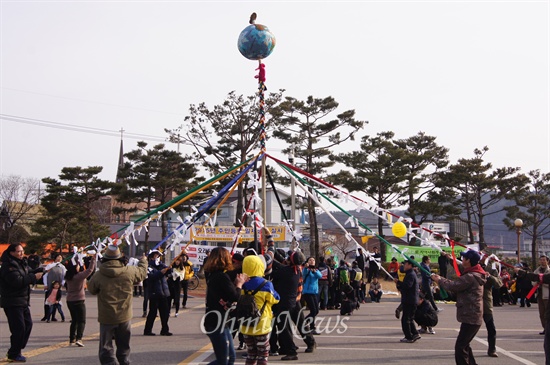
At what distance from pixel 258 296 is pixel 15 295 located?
12.8 feet

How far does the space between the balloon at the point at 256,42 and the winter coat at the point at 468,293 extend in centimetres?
576

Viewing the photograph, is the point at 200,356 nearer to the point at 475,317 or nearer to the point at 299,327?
the point at 299,327

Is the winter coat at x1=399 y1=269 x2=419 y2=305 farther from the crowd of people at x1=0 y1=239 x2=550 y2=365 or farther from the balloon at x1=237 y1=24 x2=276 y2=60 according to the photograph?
the balloon at x1=237 y1=24 x2=276 y2=60

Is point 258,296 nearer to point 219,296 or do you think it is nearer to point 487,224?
point 219,296

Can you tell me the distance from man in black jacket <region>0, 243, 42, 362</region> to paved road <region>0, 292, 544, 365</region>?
305 millimetres

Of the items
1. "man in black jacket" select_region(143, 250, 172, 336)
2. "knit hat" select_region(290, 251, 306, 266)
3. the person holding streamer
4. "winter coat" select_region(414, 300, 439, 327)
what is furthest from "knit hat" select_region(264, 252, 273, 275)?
"winter coat" select_region(414, 300, 439, 327)

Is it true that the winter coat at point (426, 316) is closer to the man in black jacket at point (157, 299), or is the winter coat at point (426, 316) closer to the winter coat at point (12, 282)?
the man in black jacket at point (157, 299)

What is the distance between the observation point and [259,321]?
6914 mm

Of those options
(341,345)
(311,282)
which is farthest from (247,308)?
(311,282)

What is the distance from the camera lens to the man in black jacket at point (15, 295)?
8.62 m

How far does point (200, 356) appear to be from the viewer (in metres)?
9.10

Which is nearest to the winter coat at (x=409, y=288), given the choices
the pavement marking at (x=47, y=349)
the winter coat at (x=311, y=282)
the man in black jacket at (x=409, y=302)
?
the man in black jacket at (x=409, y=302)

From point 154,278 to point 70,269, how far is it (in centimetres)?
162

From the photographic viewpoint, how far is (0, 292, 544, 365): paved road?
901 centimetres
